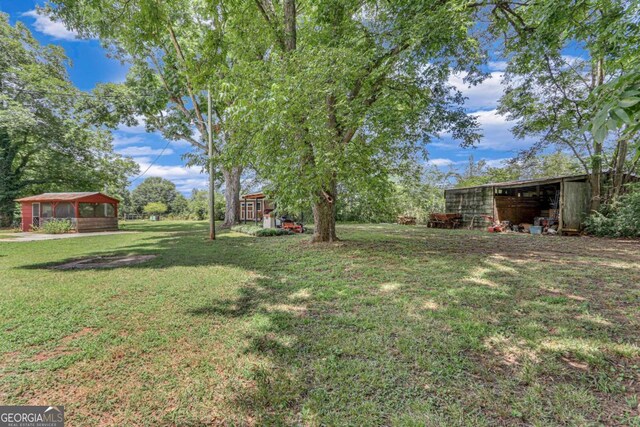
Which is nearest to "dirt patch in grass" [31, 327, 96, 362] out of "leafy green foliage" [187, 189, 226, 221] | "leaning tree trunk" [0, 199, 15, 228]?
"leaning tree trunk" [0, 199, 15, 228]

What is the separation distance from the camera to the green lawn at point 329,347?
1855mm

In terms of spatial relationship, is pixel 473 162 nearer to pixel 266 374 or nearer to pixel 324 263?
pixel 324 263

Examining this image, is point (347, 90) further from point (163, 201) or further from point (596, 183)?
point (163, 201)

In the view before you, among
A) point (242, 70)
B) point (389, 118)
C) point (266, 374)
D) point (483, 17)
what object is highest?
point (483, 17)

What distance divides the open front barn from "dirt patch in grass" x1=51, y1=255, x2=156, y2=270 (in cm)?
1568

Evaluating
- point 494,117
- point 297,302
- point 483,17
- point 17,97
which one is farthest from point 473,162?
point 17,97

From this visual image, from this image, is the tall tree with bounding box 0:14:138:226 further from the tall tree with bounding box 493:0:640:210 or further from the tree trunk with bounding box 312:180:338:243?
the tall tree with bounding box 493:0:640:210

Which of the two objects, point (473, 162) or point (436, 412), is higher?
point (473, 162)

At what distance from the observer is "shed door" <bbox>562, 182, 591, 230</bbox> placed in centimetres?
1165

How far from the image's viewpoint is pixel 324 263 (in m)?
6.32

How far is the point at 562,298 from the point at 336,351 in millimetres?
3392

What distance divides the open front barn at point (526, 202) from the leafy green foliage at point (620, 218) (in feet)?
2.06

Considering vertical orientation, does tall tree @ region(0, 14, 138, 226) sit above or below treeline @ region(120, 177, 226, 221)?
above

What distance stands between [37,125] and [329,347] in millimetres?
22885
